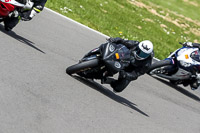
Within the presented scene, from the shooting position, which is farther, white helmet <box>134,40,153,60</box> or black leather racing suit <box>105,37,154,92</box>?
black leather racing suit <box>105,37,154,92</box>

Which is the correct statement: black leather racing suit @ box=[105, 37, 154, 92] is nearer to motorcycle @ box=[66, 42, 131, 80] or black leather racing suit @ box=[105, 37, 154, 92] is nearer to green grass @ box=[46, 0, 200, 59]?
motorcycle @ box=[66, 42, 131, 80]

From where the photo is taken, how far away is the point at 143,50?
8.24 metres

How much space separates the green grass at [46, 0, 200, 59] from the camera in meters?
16.0

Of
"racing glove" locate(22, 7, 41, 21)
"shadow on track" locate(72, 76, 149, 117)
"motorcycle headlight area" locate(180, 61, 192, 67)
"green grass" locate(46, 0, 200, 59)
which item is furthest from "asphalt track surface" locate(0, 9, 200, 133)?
"green grass" locate(46, 0, 200, 59)

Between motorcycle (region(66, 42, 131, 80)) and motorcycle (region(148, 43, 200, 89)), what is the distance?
3711 millimetres

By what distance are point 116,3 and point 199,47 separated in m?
9.71

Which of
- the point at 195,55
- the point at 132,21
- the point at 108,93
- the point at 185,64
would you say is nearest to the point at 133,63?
the point at 108,93

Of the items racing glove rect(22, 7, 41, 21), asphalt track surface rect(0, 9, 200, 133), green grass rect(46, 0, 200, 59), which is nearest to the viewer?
asphalt track surface rect(0, 9, 200, 133)

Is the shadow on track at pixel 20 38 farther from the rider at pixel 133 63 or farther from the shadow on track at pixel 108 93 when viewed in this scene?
the rider at pixel 133 63

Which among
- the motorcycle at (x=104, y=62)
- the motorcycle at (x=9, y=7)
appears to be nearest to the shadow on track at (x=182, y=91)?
the motorcycle at (x=104, y=62)

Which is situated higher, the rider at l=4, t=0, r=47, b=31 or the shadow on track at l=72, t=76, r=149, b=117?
the rider at l=4, t=0, r=47, b=31

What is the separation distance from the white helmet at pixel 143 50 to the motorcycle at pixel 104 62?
19 cm

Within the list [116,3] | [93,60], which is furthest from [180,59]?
[116,3]

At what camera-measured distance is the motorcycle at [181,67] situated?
39.3ft
